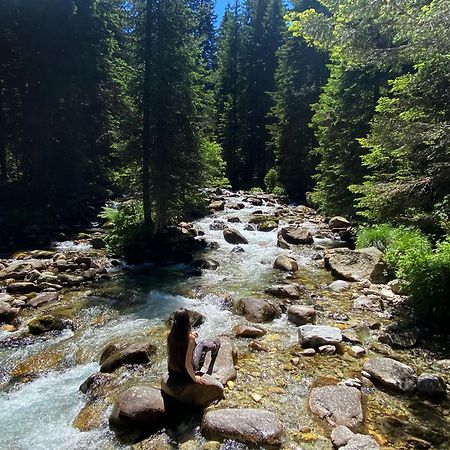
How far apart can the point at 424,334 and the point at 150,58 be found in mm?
14136

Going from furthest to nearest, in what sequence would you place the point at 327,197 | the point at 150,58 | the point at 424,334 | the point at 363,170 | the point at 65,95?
the point at 65,95 → the point at 327,197 → the point at 363,170 → the point at 150,58 → the point at 424,334

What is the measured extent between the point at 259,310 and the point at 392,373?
3265 mm

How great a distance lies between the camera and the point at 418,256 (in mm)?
8188

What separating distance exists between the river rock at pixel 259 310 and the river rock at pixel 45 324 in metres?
4.19

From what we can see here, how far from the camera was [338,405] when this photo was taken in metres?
5.39

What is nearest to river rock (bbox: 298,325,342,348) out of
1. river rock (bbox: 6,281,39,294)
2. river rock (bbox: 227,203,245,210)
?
river rock (bbox: 6,281,39,294)

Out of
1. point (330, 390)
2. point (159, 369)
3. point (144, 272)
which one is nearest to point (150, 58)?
point (144, 272)

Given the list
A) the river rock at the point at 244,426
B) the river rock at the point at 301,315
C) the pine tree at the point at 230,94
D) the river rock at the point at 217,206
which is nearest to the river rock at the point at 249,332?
the river rock at the point at 301,315

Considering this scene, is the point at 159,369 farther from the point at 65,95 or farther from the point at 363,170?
the point at 65,95

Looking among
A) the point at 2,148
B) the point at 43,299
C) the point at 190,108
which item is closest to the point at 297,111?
the point at 190,108

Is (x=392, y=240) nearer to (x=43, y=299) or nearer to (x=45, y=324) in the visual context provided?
(x=45, y=324)

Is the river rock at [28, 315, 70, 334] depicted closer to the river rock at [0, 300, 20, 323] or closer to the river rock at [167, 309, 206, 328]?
the river rock at [0, 300, 20, 323]

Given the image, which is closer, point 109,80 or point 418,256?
point 418,256

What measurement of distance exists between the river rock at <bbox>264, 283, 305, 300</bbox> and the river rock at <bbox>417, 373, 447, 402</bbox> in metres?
4.36
